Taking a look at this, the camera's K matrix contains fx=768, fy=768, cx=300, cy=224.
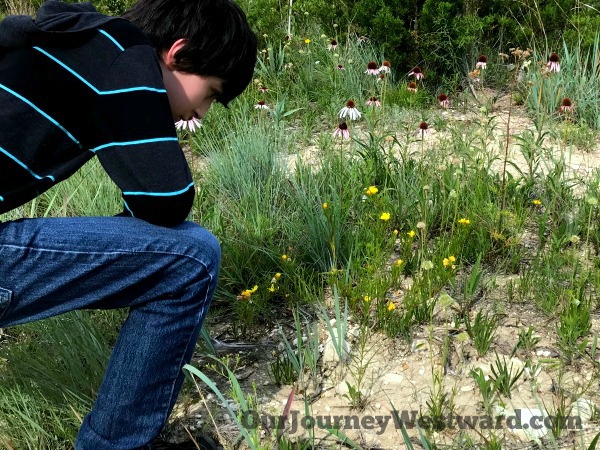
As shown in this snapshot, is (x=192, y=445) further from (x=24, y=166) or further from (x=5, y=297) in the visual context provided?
(x=24, y=166)

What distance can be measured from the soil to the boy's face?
82cm

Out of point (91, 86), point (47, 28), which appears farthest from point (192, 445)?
point (47, 28)

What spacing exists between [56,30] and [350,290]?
4.56ft

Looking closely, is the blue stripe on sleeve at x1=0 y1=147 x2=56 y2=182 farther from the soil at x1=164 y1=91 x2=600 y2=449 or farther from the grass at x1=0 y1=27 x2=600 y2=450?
the soil at x1=164 y1=91 x2=600 y2=449

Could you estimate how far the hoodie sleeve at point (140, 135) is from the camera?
1.74 meters

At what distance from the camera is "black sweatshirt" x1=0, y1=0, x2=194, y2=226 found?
5.74 feet

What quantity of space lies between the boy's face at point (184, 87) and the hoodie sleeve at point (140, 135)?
7.2 inches

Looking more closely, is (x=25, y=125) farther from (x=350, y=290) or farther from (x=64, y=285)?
(x=350, y=290)

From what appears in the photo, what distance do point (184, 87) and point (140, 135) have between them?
320mm

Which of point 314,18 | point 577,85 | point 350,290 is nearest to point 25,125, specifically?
point 350,290

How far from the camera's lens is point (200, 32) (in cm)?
197

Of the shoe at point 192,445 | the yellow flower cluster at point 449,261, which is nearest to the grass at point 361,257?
the yellow flower cluster at point 449,261

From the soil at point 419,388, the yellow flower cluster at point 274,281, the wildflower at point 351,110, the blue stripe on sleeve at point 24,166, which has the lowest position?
the soil at point 419,388

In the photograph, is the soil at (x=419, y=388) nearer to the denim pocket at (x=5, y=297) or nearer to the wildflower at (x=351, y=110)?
the denim pocket at (x=5, y=297)
